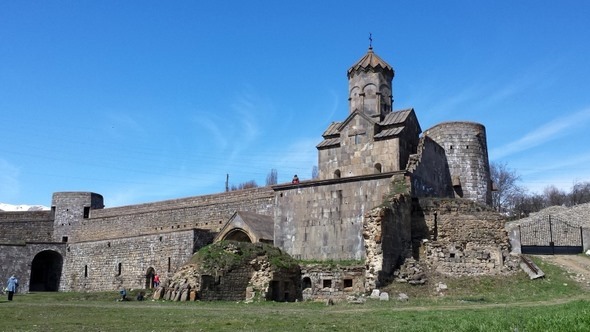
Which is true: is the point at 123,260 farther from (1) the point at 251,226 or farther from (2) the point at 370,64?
(2) the point at 370,64

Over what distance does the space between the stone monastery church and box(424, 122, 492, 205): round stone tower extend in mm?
55

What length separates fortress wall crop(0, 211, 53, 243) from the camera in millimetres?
44344

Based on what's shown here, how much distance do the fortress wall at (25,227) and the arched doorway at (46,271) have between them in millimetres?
4110

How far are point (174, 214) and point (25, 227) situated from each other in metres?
14.4

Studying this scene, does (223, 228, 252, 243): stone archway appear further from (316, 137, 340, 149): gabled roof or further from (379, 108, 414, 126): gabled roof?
(379, 108, 414, 126): gabled roof

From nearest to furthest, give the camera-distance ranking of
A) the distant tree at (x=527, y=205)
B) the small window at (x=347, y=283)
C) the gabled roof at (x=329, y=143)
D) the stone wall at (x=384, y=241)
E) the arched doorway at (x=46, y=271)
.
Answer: the stone wall at (x=384, y=241)
the small window at (x=347, y=283)
the gabled roof at (x=329, y=143)
the arched doorway at (x=46, y=271)
the distant tree at (x=527, y=205)

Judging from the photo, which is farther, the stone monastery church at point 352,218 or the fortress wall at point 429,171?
the fortress wall at point 429,171

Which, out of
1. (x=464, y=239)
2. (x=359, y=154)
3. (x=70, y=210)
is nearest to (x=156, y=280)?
(x=359, y=154)

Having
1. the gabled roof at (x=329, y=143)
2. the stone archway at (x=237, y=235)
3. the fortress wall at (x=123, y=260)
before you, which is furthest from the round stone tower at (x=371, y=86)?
the fortress wall at (x=123, y=260)

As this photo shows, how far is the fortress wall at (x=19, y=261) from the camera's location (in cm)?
3734

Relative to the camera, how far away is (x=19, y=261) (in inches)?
1492

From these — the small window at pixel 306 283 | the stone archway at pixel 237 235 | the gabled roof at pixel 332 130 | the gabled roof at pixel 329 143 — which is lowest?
the small window at pixel 306 283

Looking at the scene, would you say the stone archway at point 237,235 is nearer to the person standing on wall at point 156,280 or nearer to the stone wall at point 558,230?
the person standing on wall at point 156,280

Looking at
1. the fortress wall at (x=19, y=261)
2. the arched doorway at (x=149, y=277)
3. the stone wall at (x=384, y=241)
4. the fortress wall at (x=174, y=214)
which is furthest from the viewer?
the fortress wall at (x=19, y=261)
